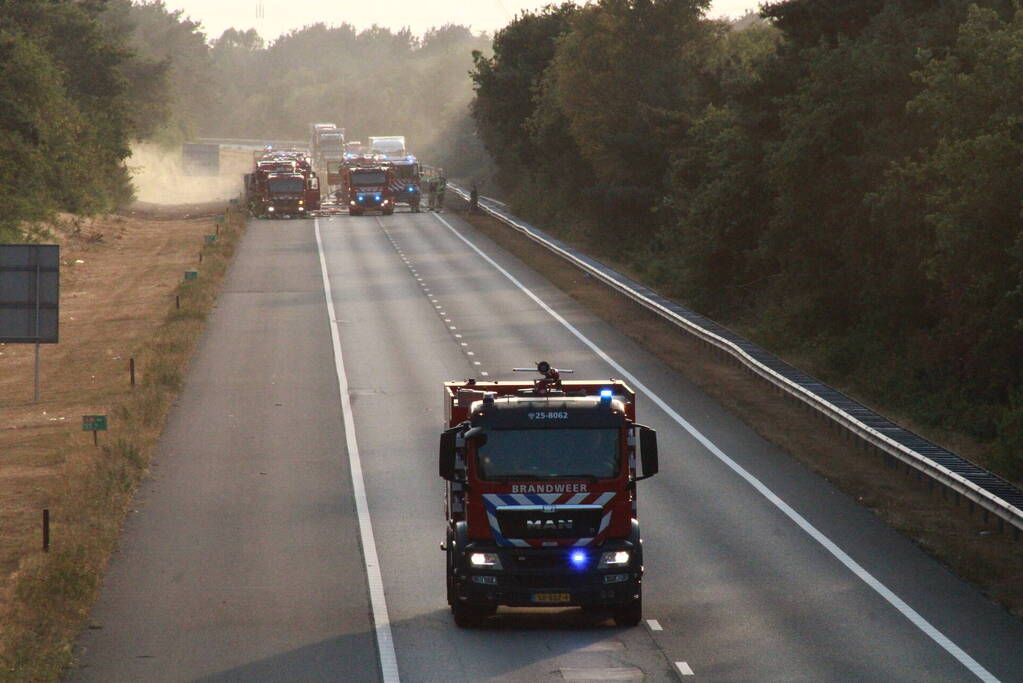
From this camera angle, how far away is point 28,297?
36.9m

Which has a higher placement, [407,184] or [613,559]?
[407,184]

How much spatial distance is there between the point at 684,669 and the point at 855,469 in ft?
40.9

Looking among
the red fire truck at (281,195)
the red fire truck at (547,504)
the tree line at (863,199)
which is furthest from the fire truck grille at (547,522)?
the red fire truck at (281,195)

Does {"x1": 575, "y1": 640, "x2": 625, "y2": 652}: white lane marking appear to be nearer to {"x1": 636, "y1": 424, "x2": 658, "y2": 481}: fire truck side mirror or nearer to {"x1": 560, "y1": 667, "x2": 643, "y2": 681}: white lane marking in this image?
{"x1": 560, "y1": 667, "x2": 643, "y2": 681}: white lane marking

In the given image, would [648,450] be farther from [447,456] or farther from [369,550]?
[369,550]

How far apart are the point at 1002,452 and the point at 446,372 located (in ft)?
49.9

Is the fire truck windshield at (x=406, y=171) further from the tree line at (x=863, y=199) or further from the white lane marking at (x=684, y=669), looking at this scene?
the white lane marking at (x=684, y=669)

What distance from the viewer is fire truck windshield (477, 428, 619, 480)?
1783cm

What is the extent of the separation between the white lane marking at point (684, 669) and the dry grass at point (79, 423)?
672 centimetres

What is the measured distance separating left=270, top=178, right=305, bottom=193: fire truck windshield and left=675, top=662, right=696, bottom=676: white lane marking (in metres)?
71.0

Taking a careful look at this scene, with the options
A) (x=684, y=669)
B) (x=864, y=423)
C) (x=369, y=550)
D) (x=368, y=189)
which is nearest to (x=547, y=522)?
(x=684, y=669)

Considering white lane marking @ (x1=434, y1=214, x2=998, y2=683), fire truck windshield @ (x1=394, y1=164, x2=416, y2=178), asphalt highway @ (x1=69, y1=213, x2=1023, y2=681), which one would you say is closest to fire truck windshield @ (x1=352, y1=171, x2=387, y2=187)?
fire truck windshield @ (x1=394, y1=164, x2=416, y2=178)

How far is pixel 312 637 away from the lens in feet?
60.3

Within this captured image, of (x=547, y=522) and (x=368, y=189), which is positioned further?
(x=368, y=189)
